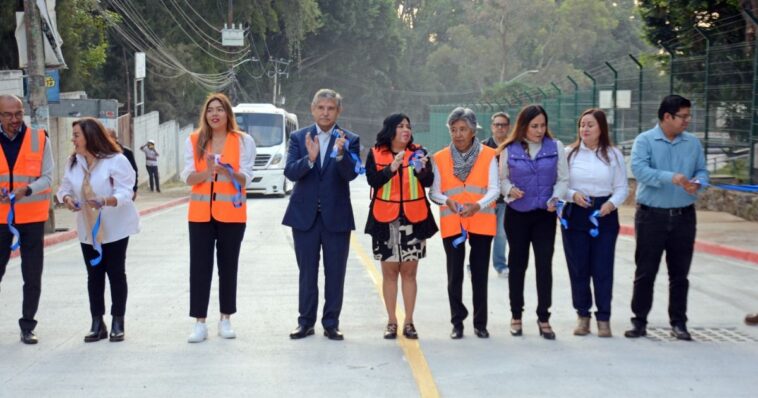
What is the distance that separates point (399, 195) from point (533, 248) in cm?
116

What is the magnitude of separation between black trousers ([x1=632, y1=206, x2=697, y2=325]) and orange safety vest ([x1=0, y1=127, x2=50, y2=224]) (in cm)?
467

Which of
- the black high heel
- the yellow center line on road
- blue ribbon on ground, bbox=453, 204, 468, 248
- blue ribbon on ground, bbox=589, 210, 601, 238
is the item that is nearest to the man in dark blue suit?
the yellow center line on road

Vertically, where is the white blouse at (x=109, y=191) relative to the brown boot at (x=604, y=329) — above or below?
above

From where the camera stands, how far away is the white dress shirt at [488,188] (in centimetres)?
838

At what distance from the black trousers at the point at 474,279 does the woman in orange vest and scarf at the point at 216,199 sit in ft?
5.47

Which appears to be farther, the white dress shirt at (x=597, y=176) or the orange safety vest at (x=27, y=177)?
the white dress shirt at (x=597, y=176)

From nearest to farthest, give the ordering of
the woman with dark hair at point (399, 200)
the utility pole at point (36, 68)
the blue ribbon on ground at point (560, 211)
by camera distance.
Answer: the woman with dark hair at point (399, 200), the blue ribbon on ground at point (560, 211), the utility pole at point (36, 68)

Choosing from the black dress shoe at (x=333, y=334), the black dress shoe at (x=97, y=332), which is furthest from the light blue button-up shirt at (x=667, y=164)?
the black dress shoe at (x=97, y=332)

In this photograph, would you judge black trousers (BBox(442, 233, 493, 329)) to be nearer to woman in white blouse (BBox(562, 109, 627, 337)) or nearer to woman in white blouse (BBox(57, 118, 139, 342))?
woman in white blouse (BBox(562, 109, 627, 337))

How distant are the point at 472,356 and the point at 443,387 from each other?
38.1 inches

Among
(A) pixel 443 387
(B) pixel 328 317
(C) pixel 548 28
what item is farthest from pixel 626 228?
(C) pixel 548 28

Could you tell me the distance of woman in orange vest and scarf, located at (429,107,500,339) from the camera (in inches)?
332

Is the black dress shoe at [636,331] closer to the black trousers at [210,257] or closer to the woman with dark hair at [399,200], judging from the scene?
the woman with dark hair at [399,200]

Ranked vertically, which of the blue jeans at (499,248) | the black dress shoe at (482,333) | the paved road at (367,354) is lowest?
the paved road at (367,354)
